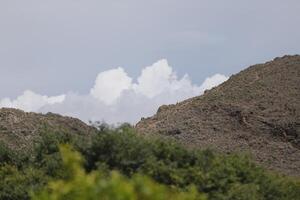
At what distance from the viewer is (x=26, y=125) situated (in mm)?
46656

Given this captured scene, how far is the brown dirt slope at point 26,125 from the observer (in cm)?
4391

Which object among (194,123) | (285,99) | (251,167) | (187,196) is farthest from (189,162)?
(285,99)

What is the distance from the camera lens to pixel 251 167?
→ 80.0 feet

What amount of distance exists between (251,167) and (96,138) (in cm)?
532

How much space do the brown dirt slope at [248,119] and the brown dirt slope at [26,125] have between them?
462cm

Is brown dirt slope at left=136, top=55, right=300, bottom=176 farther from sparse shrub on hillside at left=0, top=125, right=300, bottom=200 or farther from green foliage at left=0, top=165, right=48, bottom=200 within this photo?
green foliage at left=0, top=165, right=48, bottom=200

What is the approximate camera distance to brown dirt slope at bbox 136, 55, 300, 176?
44719 mm

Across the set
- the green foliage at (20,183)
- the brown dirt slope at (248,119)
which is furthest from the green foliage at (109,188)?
the brown dirt slope at (248,119)

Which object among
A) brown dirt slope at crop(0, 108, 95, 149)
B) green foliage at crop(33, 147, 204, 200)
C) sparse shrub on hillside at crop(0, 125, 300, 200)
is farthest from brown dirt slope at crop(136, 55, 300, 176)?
green foliage at crop(33, 147, 204, 200)

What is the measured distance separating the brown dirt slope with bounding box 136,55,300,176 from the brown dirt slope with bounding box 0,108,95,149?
15.2ft

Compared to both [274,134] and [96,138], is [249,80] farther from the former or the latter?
[96,138]

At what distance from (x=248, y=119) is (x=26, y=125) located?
1503cm

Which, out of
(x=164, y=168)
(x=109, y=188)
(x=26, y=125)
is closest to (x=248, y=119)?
(x=26, y=125)

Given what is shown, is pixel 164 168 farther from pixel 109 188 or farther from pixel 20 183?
pixel 109 188
